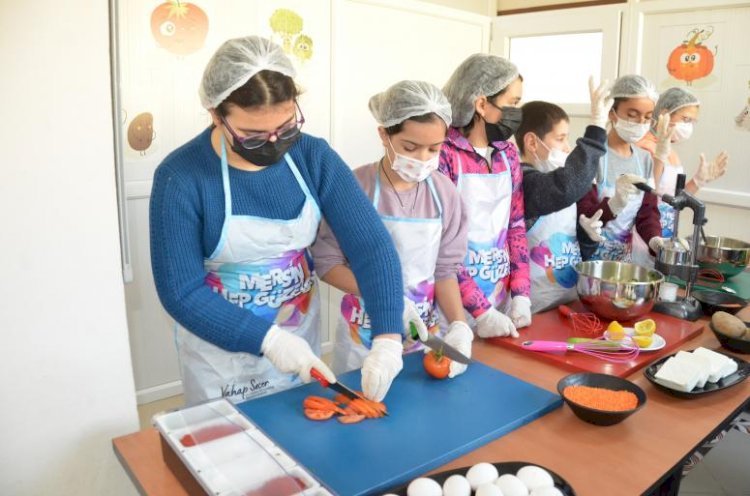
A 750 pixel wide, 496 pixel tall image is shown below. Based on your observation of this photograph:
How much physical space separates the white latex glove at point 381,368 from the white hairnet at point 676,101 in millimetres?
1881

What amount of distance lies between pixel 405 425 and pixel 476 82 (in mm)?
1101

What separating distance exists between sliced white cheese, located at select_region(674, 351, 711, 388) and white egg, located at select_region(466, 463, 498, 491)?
620mm

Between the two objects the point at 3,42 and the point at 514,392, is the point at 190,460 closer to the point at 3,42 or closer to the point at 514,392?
the point at 514,392

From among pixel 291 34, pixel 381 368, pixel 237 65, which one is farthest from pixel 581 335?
pixel 291 34

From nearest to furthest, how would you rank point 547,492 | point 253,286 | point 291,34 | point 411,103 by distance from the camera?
point 547,492
point 253,286
point 411,103
point 291,34

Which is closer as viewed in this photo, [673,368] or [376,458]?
[376,458]

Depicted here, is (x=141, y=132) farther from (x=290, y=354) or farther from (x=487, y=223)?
(x=290, y=354)

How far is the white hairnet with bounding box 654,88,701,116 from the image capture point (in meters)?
2.56

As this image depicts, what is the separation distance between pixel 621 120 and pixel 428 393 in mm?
→ 1483

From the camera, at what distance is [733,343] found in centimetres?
154

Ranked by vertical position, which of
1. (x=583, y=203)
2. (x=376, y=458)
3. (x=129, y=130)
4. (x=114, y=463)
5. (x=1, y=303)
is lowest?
(x=114, y=463)

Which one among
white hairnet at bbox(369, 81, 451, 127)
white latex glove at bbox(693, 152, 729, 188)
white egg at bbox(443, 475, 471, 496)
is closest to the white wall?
white hairnet at bbox(369, 81, 451, 127)

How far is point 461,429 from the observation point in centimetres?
113

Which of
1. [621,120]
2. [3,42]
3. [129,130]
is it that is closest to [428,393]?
[3,42]
